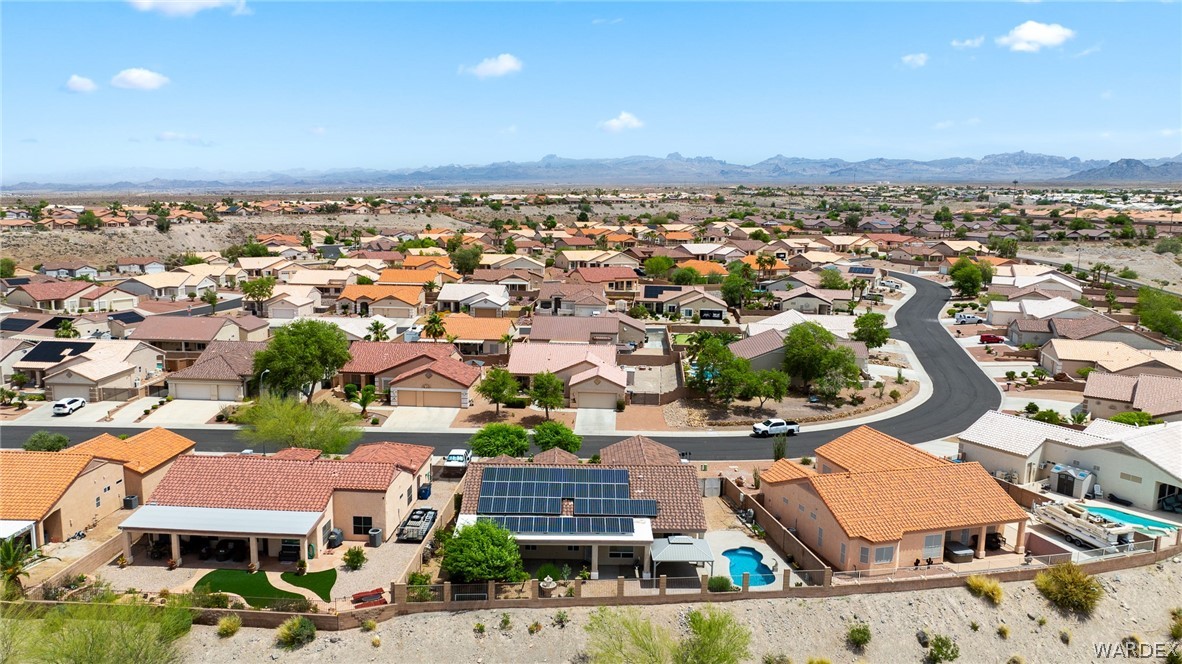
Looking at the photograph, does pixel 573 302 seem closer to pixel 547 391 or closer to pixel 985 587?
pixel 547 391

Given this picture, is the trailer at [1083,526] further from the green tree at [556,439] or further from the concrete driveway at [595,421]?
the concrete driveway at [595,421]

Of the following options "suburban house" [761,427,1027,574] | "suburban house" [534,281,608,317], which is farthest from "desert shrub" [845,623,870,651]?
"suburban house" [534,281,608,317]

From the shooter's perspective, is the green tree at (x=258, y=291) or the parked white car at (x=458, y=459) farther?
the green tree at (x=258, y=291)

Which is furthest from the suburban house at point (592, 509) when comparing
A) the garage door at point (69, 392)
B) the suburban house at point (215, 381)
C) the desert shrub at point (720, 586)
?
the garage door at point (69, 392)

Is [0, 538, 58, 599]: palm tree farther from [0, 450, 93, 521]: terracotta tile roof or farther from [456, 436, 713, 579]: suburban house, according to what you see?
[456, 436, 713, 579]: suburban house

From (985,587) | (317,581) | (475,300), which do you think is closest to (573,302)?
(475,300)

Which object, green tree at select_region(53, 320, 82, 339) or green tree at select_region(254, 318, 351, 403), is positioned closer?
green tree at select_region(254, 318, 351, 403)
